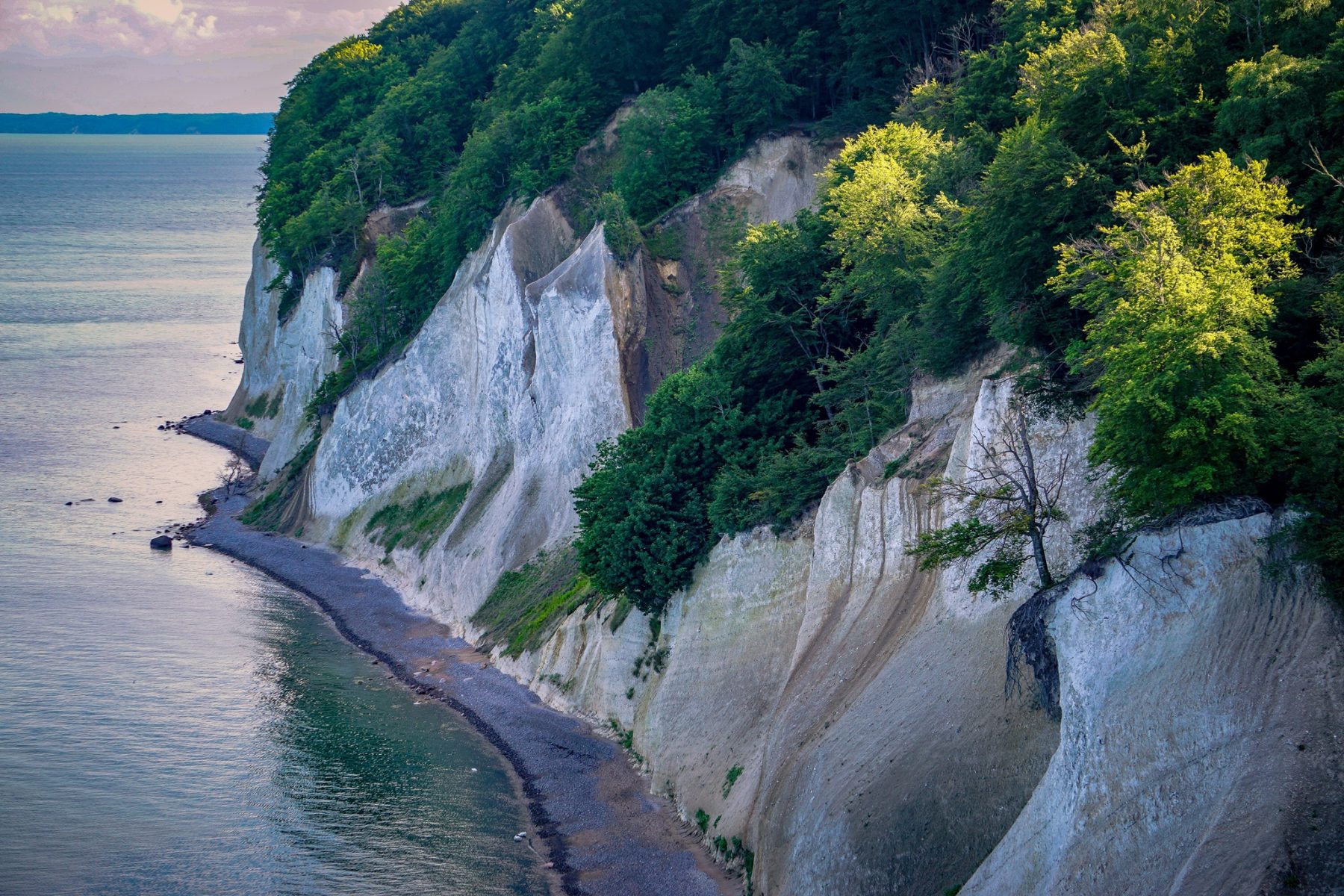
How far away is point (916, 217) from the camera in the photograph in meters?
37.7

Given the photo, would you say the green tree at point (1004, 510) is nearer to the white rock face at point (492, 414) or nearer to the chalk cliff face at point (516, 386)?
the chalk cliff face at point (516, 386)

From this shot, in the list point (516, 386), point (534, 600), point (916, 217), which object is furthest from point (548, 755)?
point (516, 386)

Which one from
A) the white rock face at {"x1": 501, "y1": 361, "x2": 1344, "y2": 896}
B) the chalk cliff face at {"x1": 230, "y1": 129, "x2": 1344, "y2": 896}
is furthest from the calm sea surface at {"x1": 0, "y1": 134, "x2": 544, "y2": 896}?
the white rock face at {"x1": 501, "y1": 361, "x2": 1344, "y2": 896}

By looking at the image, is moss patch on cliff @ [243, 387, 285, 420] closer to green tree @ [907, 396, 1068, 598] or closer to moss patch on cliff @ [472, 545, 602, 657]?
moss patch on cliff @ [472, 545, 602, 657]

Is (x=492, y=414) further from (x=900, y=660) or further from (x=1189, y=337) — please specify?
(x=1189, y=337)

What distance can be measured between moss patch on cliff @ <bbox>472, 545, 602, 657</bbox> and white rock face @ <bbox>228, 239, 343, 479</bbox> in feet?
81.5

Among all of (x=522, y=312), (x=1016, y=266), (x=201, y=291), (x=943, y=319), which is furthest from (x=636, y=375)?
(x=201, y=291)

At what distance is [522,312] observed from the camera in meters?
56.1

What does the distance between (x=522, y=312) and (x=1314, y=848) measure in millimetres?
42397

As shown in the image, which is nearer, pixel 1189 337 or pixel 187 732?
pixel 1189 337

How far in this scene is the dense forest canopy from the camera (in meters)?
22.4

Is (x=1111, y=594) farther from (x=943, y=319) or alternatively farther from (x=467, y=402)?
(x=467, y=402)

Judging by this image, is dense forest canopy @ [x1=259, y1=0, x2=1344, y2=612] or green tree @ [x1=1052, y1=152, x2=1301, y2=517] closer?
green tree @ [x1=1052, y1=152, x2=1301, y2=517]

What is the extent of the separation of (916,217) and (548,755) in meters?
19.0
